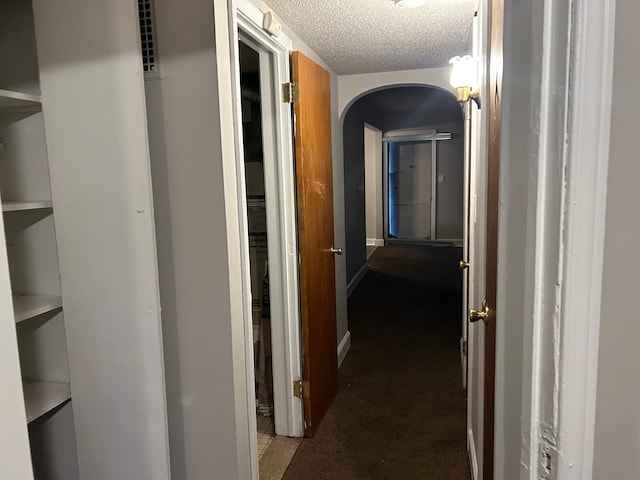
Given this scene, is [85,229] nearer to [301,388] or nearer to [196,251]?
[196,251]

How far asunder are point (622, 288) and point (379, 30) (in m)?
2.19

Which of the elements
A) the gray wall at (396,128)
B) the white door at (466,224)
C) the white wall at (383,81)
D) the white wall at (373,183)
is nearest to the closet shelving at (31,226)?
the white door at (466,224)

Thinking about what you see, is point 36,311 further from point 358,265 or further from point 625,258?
point 358,265

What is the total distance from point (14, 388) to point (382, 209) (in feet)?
24.5

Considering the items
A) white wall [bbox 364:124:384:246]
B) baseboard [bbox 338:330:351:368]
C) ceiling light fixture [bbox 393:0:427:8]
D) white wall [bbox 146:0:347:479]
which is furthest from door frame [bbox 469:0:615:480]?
white wall [bbox 364:124:384:246]

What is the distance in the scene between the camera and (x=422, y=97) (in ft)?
20.3

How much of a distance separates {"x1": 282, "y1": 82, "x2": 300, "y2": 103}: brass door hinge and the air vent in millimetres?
880

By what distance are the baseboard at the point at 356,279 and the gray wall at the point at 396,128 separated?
0.06 meters

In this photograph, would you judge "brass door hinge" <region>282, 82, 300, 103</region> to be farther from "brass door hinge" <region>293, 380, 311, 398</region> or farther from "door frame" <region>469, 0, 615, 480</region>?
"door frame" <region>469, 0, 615, 480</region>

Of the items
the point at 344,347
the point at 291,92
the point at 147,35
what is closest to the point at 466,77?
the point at 291,92

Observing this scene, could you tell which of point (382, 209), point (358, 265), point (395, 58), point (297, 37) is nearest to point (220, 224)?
point (297, 37)

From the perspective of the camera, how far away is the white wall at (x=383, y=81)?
10.8 ft

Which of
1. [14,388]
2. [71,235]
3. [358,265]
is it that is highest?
[71,235]

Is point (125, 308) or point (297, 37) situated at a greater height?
point (297, 37)
